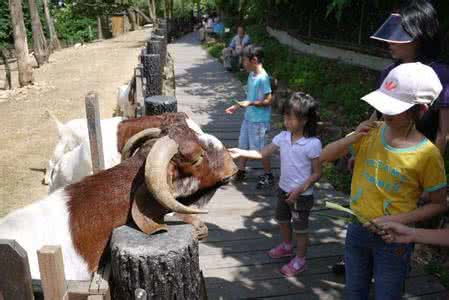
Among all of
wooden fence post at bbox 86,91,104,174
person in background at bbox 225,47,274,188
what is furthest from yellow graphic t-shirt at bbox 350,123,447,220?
person in background at bbox 225,47,274,188

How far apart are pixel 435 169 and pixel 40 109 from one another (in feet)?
42.5

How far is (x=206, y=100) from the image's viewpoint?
9945 mm

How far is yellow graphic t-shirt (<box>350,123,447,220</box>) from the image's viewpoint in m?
2.18

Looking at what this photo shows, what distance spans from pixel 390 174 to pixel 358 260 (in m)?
0.54

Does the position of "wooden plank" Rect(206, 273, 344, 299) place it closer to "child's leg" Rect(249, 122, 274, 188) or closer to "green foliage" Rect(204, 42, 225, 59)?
"child's leg" Rect(249, 122, 274, 188)

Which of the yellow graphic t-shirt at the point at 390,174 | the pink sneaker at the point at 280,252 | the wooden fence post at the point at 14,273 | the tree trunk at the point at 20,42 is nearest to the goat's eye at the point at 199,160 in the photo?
the yellow graphic t-shirt at the point at 390,174

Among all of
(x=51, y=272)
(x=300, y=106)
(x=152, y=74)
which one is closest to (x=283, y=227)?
(x=300, y=106)

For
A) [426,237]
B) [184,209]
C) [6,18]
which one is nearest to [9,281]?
[184,209]

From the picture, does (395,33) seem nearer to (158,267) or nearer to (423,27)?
(423,27)

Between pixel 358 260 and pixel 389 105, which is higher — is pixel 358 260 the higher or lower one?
the lower one

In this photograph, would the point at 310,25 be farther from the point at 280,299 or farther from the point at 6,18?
the point at 6,18

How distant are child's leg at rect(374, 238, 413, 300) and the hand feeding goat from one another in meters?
0.91

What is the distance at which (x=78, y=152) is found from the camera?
426cm

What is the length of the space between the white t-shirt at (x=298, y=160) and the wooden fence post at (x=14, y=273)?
7.27ft
